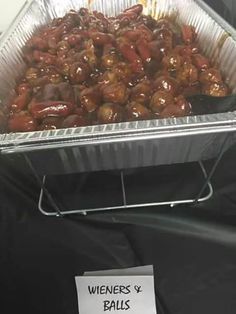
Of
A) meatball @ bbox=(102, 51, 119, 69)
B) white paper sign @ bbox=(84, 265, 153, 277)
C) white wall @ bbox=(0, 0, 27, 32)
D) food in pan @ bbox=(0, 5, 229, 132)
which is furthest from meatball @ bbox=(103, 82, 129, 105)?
white wall @ bbox=(0, 0, 27, 32)

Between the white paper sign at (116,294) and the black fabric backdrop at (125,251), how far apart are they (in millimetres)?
26

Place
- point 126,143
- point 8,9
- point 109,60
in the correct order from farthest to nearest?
point 8,9
point 109,60
point 126,143

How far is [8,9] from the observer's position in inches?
55.1

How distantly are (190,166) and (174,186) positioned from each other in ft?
0.20

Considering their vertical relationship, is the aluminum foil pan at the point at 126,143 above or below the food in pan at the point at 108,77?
below

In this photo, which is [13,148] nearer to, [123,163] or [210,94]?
[123,163]

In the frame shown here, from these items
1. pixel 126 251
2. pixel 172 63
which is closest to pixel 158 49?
pixel 172 63

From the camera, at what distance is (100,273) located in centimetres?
67

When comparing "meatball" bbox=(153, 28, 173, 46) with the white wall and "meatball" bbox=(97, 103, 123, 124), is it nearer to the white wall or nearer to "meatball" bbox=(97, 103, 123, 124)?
"meatball" bbox=(97, 103, 123, 124)

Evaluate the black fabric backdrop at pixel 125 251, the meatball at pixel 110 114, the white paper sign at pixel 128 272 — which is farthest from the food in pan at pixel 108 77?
the white paper sign at pixel 128 272

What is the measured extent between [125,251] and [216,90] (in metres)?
0.36

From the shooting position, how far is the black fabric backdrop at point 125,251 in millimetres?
654

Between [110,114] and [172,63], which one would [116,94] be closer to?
[110,114]

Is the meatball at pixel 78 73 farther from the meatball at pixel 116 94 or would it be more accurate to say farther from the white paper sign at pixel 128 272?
the white paper sign at pixel 128 272
